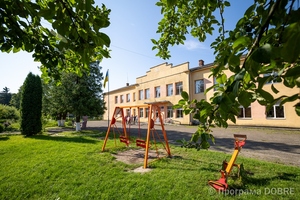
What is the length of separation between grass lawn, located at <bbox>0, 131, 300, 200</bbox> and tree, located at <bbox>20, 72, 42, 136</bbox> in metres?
6.90

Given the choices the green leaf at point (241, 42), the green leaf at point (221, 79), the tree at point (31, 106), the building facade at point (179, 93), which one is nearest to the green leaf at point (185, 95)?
the green leaf at point (221, 79)

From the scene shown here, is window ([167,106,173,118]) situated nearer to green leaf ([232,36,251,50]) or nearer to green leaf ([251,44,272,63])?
green leaf ([232,36,251,50])

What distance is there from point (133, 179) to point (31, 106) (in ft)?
39.6

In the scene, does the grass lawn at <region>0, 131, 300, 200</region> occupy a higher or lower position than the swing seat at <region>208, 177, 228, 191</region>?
lower

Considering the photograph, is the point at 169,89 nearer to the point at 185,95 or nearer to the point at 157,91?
the point at 157,91

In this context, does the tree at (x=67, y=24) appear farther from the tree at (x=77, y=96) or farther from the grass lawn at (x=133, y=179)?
the tree at (x=77, y=96)

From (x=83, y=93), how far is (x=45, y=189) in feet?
42.5

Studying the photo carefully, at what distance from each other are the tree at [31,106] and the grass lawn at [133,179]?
690cm

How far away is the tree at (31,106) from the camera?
40.5 feet

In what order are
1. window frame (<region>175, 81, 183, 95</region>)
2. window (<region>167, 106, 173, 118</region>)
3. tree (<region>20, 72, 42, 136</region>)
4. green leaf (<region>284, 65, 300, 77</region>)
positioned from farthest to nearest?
window (<region>167, 106, 173, 118</region>) → window frame (<region>175, 81, 183, 95</region>) → tree (<region>20, 72, 42, 136</region>) → green leaf (<region>284, 65, 300, 77</region>)

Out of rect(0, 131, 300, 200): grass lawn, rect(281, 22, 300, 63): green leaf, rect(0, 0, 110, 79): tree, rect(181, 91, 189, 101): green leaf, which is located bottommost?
rect(0, 131, 300, 200): grass lawn

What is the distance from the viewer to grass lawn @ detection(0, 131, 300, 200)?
3.61 metres

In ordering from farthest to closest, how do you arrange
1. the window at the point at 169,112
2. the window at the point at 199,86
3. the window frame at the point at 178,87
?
the window at the point at 169,112, the window frame at the point at 178,87, the window at the point at 199,86

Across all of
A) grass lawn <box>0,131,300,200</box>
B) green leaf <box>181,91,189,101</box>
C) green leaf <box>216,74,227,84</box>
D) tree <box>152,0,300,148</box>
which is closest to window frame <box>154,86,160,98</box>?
grass lawn <box>0,131,300,200</box>
